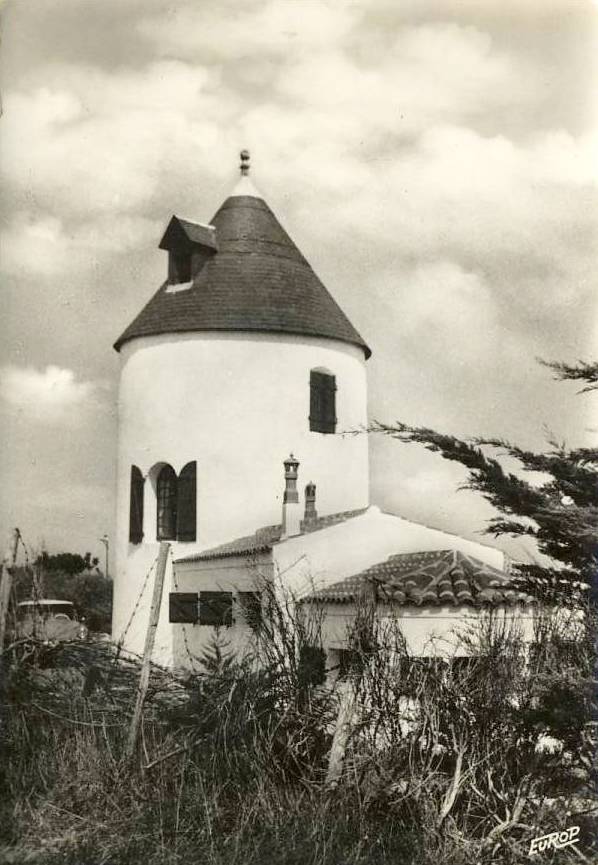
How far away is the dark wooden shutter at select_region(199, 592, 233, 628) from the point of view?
14617mm

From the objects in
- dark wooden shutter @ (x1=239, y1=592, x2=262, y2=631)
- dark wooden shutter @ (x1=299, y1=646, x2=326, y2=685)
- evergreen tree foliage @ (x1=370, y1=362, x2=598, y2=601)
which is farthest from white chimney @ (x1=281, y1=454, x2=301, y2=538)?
evergreen tree foliage @ (x1=370, y1=362, x2=598, y2=601)

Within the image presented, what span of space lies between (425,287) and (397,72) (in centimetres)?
560

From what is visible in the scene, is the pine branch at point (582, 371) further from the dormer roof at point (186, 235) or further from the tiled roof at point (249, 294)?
the dormer roof at point (186, 235)

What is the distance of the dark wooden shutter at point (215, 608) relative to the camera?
48.0ft

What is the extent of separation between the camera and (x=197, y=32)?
8773 millimetres

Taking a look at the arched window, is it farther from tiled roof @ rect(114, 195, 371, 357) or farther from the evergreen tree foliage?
the evergreen tree foliage

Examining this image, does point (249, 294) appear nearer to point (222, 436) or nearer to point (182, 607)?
point (222, 436)

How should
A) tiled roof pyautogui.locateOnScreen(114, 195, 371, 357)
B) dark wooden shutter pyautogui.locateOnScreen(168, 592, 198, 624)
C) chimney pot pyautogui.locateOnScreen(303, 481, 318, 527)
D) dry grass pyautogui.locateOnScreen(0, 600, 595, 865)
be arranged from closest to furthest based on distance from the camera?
dry grass pyautogui.locateOnScreen(0, 600, 595, 865)
chimney pot pyautogui.locateOnScreen(303, 481, 318, 527)
dark wooden shutter pyautogui.locateOnScreen(168, 592, 198, 624)
tiled roof pyautogui.locateOnScreen(114, 195, 371, 357)

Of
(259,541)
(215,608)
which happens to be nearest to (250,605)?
(215,608)

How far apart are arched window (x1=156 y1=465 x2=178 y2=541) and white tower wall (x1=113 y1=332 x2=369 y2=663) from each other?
170 mm

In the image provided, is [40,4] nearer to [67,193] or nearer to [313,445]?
[67,193]

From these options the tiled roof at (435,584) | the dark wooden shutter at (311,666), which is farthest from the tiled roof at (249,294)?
the dark wooden shutter at (311,666)

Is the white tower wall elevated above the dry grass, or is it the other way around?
the white tower wall

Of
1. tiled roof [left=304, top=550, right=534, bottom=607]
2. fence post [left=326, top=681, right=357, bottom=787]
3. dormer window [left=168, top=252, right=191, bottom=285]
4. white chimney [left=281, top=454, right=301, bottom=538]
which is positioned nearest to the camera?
fence post [left=326, top=681, right=357, bottom=787]
